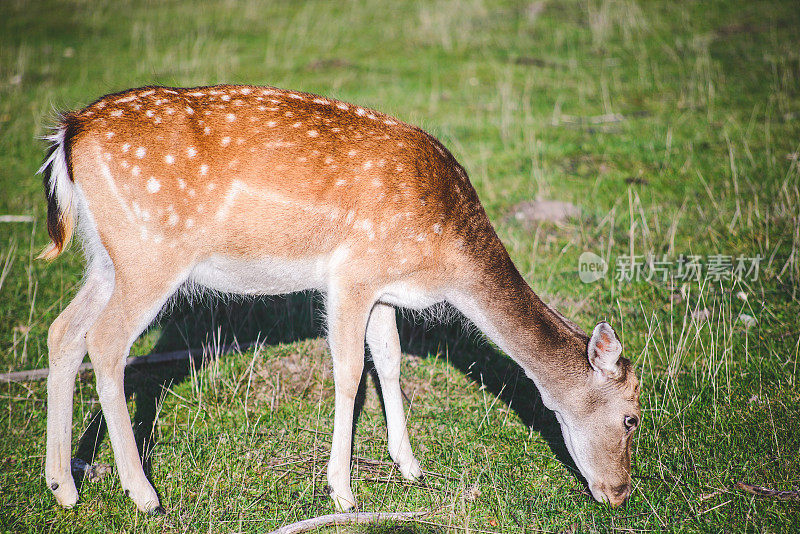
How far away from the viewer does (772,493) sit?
395cm

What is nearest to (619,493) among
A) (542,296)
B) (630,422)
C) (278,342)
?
(630,422)

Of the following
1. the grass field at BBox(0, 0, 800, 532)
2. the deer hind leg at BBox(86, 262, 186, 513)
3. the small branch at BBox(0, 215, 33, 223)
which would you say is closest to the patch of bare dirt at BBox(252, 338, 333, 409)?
the grass field at BBox(0, 0, 800, 532)

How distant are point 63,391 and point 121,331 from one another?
1.89 ft

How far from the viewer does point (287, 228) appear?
381 centimetres

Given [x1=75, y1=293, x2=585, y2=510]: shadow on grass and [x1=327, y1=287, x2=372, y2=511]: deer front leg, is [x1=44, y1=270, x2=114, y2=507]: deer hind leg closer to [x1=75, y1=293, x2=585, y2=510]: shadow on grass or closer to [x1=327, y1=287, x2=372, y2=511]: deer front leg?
[x1=75, y1=293, x2=585, y2=510]: shadow on grass

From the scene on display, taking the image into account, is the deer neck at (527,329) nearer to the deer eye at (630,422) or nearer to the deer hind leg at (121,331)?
the deer eye at (630,422)

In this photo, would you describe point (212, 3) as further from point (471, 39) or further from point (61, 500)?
point (61, 500)

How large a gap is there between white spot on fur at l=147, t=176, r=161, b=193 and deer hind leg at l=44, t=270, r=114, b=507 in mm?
933

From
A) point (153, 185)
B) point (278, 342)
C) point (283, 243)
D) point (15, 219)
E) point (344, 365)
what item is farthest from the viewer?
point (15, 219)

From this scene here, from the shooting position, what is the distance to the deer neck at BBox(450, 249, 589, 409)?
13.0 feet

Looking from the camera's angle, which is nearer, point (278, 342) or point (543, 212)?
point (278, 342)

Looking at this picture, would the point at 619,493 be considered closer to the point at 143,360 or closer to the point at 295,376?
the point at 295,376

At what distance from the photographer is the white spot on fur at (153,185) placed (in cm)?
367

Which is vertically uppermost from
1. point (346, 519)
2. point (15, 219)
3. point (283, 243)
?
point (283, 243)
